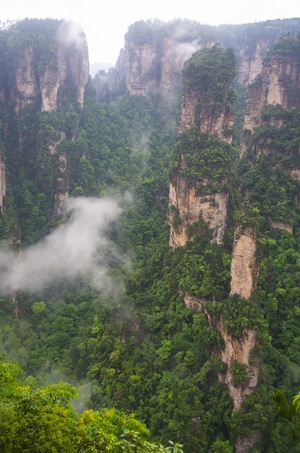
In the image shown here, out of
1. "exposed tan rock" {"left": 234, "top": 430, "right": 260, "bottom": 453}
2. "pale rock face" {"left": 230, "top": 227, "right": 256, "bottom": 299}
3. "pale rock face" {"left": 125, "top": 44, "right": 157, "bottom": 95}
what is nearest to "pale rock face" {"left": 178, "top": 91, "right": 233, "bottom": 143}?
"pale rock face" {"left": 230, "top": 227, "right": 256, "bottom": 299}

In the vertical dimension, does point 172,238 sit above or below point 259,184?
below

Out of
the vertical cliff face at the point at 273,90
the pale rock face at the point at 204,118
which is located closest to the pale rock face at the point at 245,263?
the pale rock face at the point at 204,118

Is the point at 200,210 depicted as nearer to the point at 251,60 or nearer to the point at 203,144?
the point at 203,144

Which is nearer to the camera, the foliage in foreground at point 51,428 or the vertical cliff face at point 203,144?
the foliage in foreground at point 51,428

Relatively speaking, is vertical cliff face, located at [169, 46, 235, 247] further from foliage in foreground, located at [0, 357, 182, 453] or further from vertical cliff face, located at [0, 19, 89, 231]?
foliage in foreground, located at [0, 357, 182, 453]

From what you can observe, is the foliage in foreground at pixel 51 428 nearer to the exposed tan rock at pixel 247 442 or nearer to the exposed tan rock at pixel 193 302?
the exposed tan rock at pixel 247 442

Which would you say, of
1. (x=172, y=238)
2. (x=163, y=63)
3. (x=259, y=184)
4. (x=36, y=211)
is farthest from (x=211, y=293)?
(x=163, y=63)

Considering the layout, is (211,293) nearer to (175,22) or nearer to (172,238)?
(172,238)
